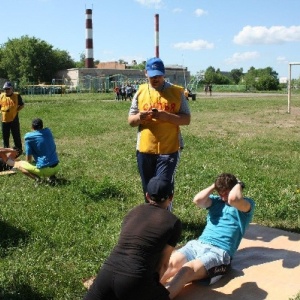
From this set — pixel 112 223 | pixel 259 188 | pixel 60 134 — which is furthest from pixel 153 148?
pixel 60 134

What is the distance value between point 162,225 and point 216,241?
1393 millimetres

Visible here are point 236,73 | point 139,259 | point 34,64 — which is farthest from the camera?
point 236,73

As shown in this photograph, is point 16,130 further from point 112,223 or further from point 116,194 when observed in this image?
point 112,223

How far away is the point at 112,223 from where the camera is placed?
6.29 m

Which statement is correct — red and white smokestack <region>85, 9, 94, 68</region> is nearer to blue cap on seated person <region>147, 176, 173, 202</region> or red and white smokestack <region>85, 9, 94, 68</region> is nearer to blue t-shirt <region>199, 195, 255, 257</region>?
blue t-shirt <region>199, 195, 255, 257</region>

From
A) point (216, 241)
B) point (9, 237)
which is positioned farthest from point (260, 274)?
point (9, 237)

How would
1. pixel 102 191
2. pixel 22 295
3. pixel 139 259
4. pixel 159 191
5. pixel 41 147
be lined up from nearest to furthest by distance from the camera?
pixel 139 259 < pixel 159 191 < pixel 22 295 < pixel 102 191 < pixel 41 147

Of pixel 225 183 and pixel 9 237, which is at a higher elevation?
pixel 225 183

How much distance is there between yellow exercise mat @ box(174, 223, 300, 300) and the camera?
427 cm

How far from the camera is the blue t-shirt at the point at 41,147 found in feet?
27.8

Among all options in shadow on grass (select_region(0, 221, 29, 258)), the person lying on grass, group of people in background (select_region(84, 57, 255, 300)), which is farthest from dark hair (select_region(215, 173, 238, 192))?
shadow on grass (select_region(0, 221, 29, 258))

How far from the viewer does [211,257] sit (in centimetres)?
449

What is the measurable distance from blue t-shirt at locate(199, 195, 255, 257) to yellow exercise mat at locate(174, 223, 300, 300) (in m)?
0.28

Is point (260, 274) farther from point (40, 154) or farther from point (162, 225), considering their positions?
point (40, 154)
